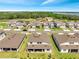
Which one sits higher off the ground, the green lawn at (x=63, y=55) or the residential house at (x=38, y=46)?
the residential house at (x=38, y=46)

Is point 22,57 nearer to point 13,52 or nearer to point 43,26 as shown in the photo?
point 13,52

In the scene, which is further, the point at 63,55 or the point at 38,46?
the point at 38,46

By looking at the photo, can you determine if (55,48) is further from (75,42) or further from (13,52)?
(13,52)

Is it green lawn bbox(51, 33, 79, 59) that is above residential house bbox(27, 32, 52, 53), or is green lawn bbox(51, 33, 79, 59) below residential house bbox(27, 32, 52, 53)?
below

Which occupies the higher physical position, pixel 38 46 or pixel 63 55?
pixel 38 46

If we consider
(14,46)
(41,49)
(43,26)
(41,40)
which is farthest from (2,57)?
(43,26)

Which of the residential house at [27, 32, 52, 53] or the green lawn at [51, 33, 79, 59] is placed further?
the residential house at [27, 32, 52, 53]

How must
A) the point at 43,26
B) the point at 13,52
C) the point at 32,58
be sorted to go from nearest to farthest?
the point at 32,58 < the point at 13,52 < the point at 43,26

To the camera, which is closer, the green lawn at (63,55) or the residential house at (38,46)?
the green lawn at (63,55)

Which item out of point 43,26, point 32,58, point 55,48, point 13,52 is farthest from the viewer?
point 43,26

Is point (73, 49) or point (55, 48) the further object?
point (55, 48)
